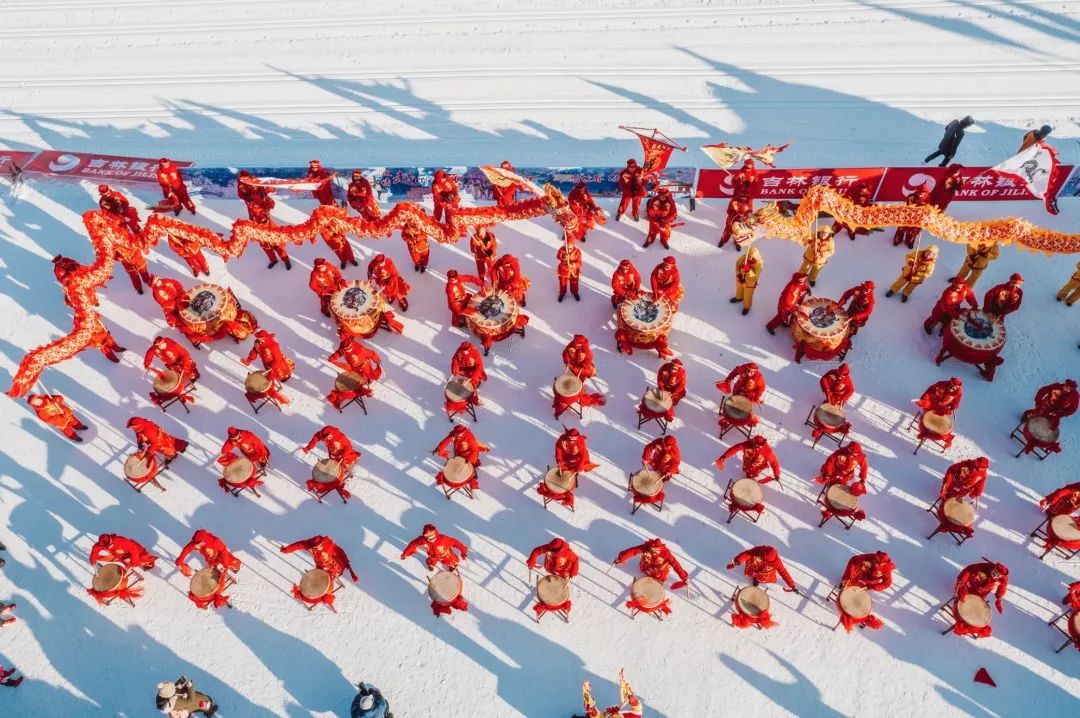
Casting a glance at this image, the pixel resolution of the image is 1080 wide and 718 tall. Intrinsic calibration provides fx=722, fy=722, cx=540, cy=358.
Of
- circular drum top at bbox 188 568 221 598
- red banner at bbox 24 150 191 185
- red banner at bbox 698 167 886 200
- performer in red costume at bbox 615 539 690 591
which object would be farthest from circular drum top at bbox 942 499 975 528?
red banner at bbox 24 150 191 185

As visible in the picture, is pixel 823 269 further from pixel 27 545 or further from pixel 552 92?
pixel 27 545

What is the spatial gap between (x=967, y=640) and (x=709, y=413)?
506 centimetres

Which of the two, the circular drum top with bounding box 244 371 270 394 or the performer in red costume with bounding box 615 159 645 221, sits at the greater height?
the performer in red costume with bounding box 615 159 645 221

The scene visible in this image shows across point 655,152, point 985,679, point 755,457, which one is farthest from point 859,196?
point 985,679

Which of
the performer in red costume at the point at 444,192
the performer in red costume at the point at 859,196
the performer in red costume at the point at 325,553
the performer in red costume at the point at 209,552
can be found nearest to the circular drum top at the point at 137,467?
the performer in red costume at the point at 209,552

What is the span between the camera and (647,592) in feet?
34.3

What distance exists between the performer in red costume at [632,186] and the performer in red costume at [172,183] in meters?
9.59

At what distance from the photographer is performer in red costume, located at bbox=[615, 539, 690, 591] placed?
10328 millimetres

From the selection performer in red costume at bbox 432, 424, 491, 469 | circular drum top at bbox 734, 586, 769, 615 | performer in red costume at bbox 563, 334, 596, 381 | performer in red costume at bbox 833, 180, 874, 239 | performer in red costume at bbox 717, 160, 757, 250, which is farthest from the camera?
performer in red costume at bbox 833, 180, 874, 239

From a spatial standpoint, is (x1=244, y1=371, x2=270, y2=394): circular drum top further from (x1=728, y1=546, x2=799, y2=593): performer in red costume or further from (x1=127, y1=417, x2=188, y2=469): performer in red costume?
(x1=728, y1=546, x2=799, y2=593): performer in red costume

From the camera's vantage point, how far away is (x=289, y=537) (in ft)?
38.4

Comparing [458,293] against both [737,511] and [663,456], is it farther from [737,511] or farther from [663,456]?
[737,511]

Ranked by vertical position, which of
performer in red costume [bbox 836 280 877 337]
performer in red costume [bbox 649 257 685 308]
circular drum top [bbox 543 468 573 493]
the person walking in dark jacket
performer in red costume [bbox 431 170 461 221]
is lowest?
circular drum top [bbox 543 468 573 493]

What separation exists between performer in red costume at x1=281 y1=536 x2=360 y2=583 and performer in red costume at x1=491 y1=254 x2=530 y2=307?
5.52 metres
